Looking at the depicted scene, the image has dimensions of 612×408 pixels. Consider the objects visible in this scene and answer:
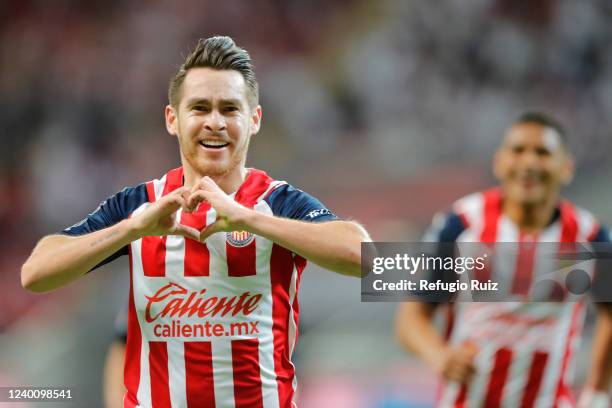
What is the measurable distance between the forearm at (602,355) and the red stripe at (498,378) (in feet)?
1.27

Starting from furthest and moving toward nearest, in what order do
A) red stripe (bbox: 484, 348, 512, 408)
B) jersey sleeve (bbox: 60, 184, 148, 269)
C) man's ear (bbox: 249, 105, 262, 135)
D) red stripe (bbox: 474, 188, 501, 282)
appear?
red stripe (bbox: 474, 188, 501, 282)
red stripe (bbox: 484, 348, 512, 408)
man's ear (bbox: 249, 105, 262, 135)
jersey sleeve (bbox: 60, 184, 148, 269)

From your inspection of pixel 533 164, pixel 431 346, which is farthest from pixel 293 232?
pixel 533 164

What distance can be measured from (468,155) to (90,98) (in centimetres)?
341

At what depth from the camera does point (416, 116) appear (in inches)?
289

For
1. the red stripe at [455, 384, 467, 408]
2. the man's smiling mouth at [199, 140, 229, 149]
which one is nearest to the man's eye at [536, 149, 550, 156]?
the red stripe at [455, 384, 467, 408]

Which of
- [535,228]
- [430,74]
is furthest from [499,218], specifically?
[430,74]

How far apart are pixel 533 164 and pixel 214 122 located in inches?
85.6

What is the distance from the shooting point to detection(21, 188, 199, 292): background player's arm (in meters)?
2.26

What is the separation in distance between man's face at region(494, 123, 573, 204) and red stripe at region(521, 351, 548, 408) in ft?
2.62

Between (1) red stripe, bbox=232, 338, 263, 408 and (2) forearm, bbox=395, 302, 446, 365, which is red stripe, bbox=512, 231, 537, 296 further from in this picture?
(1) red stripe, bbox=232, 338, 263, 408

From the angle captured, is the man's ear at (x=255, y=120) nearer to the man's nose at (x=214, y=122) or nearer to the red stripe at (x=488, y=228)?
the man's nose at (x=214, y=122)

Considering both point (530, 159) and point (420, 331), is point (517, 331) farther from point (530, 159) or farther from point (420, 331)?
point (530, 159)

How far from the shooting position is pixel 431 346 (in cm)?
361

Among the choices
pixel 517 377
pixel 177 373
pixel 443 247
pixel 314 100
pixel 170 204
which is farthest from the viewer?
pixel 314 100
